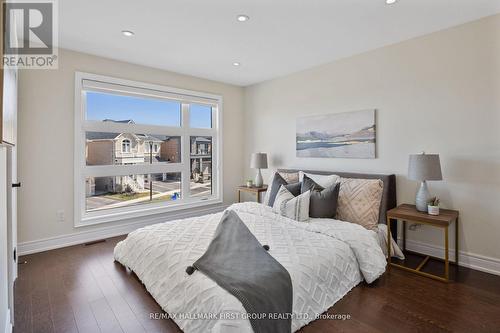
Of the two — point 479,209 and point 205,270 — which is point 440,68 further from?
point 205,270

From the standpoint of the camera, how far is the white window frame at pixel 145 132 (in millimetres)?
3301

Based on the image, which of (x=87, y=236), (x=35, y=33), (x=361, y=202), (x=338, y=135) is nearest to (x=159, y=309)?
(x=87, y=236)

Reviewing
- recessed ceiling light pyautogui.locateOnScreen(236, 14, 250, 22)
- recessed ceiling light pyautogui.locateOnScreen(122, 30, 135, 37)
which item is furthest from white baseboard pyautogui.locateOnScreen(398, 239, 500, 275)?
recessed ceiling light pyautogui.locateOnScreen(122, 30, 135, 37)

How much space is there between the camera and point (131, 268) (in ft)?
7.97

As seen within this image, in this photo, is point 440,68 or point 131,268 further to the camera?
point 440,68

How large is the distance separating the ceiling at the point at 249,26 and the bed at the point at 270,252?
1.82 meters

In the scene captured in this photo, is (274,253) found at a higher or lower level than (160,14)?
lower

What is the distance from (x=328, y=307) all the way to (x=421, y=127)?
87.2 inches

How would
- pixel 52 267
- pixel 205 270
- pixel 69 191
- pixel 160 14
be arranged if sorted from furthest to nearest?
pixel 69 191
pixel 52 267
pixel 160 14
pixel 205 270

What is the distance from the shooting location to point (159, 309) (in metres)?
1.94

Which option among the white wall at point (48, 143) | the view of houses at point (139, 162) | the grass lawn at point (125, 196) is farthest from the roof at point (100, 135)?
the grass lawn at point (125, 196)

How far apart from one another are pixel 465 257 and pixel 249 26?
3239 mm

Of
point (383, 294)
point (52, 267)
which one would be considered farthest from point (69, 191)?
point (383, 294)

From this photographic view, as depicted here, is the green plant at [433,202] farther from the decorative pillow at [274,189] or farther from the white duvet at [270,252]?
the decorative pillow at [274,189]
